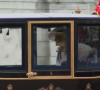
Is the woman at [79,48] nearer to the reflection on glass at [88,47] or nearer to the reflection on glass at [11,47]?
the reflection on glass at [88,47]

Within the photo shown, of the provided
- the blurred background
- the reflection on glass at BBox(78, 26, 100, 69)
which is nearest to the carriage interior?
the reflection on glass at BBox(78, 26, 100, 69)

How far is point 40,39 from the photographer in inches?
169

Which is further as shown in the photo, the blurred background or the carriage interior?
the blurred background

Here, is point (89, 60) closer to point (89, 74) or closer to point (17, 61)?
point (89, 74)

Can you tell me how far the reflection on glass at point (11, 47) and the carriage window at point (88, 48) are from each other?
74 centimetres

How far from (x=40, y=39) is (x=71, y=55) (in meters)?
0.43

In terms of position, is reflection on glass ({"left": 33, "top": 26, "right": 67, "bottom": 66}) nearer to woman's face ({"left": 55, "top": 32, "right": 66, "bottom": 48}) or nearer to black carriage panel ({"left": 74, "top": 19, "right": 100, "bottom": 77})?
woman's face ({"left": 55, "top": 32, "right": 66, "bottom": 48})

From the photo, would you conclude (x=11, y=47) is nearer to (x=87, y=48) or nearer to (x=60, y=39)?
(x=60, y=39)

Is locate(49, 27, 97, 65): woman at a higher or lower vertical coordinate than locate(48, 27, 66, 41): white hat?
lower

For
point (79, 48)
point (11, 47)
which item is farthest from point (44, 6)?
point (79, 48)

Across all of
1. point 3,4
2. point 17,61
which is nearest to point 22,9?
point 3,4

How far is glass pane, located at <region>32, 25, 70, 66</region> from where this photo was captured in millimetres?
4332

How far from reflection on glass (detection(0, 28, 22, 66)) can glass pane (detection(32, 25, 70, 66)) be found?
207 millimetres

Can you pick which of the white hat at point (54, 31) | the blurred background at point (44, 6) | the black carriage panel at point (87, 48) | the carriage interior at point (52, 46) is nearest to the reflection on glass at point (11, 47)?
the carriage interior at point (52, 46)
